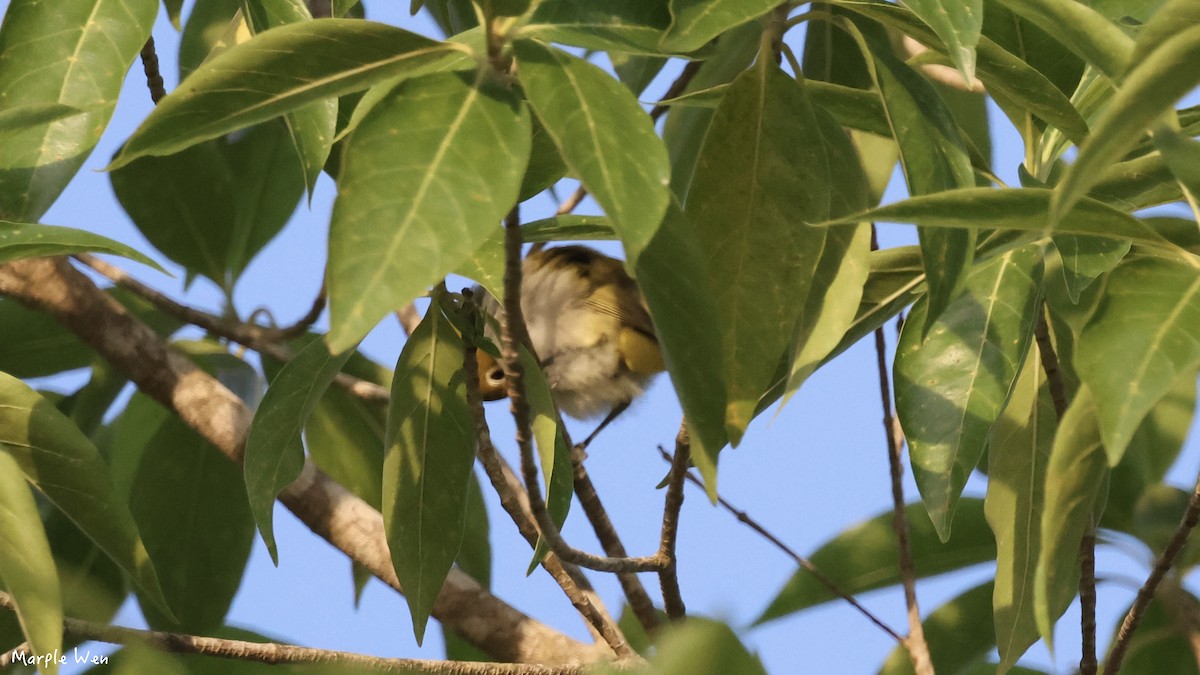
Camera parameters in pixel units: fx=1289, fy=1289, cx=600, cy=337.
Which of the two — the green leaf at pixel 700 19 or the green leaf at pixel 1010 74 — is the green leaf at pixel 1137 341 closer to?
the green leaf at pixel 1010 74

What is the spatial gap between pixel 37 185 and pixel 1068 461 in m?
0.92

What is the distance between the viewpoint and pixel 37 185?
1.14 metres

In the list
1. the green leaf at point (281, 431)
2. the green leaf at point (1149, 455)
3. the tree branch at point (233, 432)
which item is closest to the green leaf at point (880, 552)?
the green leaf at point (1149, 455)

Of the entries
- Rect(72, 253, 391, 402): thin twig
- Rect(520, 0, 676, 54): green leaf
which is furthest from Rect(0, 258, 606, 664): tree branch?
Rect(520, 0, 676, 54): green leaf

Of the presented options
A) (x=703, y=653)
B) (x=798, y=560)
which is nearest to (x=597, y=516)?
(x=798, y=560)

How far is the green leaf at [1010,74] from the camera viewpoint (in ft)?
3.33

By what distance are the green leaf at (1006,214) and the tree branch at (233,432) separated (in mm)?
979

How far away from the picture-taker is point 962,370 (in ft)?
3.96

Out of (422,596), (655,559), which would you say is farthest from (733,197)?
(422,596)

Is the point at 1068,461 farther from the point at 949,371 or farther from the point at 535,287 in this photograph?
the point at 535,287

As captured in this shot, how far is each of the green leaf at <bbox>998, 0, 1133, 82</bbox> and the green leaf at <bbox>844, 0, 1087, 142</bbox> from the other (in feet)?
0.25

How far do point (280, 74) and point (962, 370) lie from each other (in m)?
0.69

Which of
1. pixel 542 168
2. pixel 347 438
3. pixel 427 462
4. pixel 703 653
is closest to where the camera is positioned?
pixel 703 653

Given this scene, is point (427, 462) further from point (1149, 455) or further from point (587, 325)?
point (1149, 455)
